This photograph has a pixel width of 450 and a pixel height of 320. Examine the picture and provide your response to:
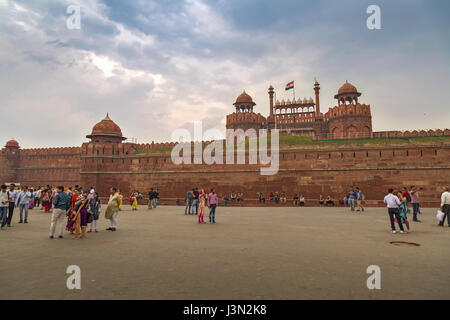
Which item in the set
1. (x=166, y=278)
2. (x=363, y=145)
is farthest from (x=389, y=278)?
(x=363, y=145)

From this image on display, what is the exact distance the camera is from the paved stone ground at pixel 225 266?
3145 mm

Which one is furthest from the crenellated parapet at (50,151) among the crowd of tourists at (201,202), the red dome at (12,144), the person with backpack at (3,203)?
the person with backpack at (3,203)

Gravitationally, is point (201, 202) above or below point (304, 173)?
below

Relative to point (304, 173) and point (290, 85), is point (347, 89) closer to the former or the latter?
point (290, 85)

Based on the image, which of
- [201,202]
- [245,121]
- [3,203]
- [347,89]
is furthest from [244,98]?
[3,203]

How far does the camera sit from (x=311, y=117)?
37469mm

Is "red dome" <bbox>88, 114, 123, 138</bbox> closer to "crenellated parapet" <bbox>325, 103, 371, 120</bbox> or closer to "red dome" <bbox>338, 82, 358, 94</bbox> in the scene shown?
"crenellated parapet" <bbox>325, 103, 371, 120</bbox>

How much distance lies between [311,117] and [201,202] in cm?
3161

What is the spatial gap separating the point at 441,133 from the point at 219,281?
27.7 m

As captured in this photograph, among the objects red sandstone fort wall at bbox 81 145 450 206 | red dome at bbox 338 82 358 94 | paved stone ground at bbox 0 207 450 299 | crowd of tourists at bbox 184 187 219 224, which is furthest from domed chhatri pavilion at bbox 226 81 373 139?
paved stone ground at bbox 0 207 450 299

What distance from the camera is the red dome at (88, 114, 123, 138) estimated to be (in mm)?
30516

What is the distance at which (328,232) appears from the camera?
7.52 metres

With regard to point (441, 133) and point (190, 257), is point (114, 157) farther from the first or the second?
point (441, 133)

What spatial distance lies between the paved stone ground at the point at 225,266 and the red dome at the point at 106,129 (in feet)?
82.8
